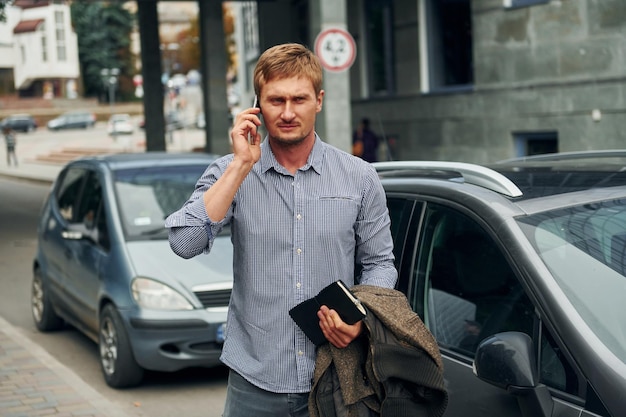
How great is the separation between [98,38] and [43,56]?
22.4 ft

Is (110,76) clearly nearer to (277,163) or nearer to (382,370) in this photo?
(277,163)

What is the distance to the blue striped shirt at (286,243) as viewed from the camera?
305cm

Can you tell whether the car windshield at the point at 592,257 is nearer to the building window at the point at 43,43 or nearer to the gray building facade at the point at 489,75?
the gray building facade at the point at 489,75

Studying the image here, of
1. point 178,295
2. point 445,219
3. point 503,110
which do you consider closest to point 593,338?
point 445,219

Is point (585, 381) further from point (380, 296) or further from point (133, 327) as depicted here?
point (133, 327)

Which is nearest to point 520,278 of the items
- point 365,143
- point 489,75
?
point 489,75

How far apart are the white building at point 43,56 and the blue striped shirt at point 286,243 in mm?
101530

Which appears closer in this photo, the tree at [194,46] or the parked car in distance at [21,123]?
the parked car in distance at [21,123]

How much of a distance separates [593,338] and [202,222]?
119 cm

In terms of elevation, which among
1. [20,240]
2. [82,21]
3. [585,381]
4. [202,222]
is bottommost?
[20,240]

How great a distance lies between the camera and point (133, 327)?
731 cm

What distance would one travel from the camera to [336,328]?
9.52 ft

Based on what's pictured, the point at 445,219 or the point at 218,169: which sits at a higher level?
the point at 218,169

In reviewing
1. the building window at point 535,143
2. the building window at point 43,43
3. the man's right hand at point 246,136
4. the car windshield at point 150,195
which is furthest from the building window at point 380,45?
the building window at point 43,43
